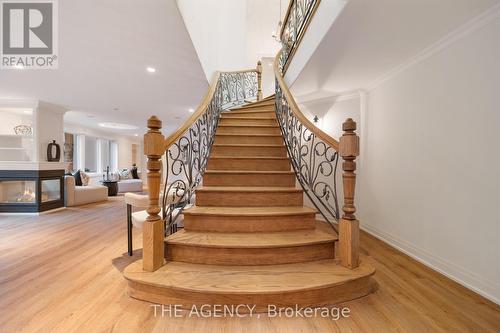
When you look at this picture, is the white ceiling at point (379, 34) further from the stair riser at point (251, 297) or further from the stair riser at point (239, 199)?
the stair riser at point (251, 297)

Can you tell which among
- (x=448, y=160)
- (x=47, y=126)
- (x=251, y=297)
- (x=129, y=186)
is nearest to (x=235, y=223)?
(x=251, y=297)

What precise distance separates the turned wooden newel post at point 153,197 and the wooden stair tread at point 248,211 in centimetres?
44

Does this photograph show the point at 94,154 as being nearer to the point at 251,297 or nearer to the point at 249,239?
the point at 249,239

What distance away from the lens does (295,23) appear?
367 cm

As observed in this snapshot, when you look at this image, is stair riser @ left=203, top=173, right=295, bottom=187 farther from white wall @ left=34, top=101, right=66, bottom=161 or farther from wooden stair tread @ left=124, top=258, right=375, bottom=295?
white wall @ left=34, top=101, right=66, bottom=161

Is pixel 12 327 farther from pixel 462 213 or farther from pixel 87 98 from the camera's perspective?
pixel 87 98

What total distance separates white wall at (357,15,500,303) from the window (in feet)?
30.5

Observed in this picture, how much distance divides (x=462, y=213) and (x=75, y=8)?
4002mm

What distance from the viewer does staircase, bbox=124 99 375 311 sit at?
1.53m

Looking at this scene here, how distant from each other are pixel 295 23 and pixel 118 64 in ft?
9.19

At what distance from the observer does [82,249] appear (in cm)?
272

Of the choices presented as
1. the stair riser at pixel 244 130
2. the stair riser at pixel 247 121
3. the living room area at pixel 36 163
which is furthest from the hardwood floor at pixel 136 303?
the living room area at pixel 36 163

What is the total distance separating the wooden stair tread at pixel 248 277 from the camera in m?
1.52

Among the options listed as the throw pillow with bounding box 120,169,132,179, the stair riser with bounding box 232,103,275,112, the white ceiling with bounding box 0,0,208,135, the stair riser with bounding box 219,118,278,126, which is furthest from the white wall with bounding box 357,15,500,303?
the throw pillow with bounding box 120,169,132,179
